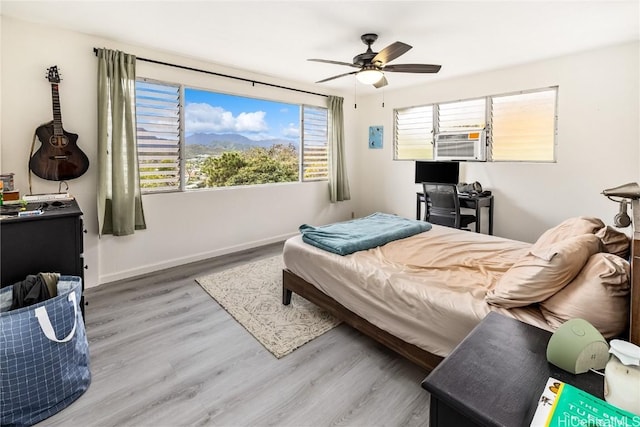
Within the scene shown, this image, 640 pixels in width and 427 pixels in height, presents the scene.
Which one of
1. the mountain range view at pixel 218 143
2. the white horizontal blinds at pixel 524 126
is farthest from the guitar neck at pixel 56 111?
the white horizontal blinds at pixel 524 126

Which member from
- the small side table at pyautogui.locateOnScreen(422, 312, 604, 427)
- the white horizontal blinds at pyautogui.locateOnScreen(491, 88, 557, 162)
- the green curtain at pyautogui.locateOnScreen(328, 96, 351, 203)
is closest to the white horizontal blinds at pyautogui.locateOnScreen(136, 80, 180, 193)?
the green curtain at pyautogui.locateOnScreen(328, 96, 351, 203)

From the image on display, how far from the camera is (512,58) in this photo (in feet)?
12.2

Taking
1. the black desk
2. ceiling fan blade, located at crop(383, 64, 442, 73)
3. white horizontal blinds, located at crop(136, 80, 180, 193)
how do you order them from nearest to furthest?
ceiling fan blade, located at crop(383, 64, 442, 73) < white horizontal blinds, located at crop(136, 80, 180, 193) < the black desk

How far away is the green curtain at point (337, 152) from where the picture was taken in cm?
534

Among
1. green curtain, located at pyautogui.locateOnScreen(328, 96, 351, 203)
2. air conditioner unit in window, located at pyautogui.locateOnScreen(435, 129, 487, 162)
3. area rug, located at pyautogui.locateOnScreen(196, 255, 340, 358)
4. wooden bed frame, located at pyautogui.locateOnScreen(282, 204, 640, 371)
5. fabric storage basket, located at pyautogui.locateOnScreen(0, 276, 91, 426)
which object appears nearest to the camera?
wooden bed frame, located at pyautogui.locateOnScreen(282, 204, 640, 371)

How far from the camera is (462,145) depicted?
462 cm

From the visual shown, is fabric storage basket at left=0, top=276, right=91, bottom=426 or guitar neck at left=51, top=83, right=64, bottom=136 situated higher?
guitar neck at left=51, top=83, right=64, bottom=136

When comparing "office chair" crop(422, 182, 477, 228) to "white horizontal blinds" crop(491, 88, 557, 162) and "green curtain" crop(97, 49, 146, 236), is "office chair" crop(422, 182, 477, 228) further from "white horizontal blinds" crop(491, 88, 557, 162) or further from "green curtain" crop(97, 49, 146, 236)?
"green curtain" crop(97, 49, 146, 236)

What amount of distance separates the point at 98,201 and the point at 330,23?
2.77m

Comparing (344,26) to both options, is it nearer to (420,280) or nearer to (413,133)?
(420,280)

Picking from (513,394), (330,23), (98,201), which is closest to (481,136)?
(330,23)

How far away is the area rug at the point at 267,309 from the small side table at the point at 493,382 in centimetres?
147

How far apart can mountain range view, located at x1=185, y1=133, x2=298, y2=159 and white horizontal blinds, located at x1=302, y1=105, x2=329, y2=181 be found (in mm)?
360

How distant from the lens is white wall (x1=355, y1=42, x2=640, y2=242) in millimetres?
3320
